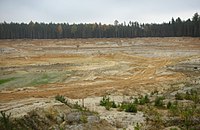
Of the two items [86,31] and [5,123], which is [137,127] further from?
[86,31]

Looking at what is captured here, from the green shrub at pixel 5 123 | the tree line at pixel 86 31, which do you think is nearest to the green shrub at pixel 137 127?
the green shrub at pixel 5 123

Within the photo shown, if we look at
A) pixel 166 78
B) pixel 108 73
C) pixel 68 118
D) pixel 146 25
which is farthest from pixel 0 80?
pixel 146 25

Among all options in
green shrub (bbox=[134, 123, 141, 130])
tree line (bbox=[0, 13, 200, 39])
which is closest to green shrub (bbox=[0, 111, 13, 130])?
green shrub (bbox=[134, 123, 141, 130])

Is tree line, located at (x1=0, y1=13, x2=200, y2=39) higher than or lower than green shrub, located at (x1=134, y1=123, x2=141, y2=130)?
higher

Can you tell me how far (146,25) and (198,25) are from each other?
35.9 metres

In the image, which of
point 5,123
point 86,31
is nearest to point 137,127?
point 5,123

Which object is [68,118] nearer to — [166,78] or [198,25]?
[166,78]

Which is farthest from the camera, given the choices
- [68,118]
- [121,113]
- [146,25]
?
[146,25]

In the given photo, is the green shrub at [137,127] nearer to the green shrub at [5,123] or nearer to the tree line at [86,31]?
the green shrub at [5,123]

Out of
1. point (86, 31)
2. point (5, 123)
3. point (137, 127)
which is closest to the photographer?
point (5, 123)

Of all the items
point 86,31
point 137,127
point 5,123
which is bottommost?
point 137,127

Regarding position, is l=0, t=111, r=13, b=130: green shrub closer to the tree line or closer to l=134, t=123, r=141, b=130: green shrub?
l=134, t=123, r=141, b=130: green shrub

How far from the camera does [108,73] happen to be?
3578cm

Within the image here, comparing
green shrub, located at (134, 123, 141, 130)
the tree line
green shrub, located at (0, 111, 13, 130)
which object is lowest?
green shrub, located at (134, 123, 141, 130)
